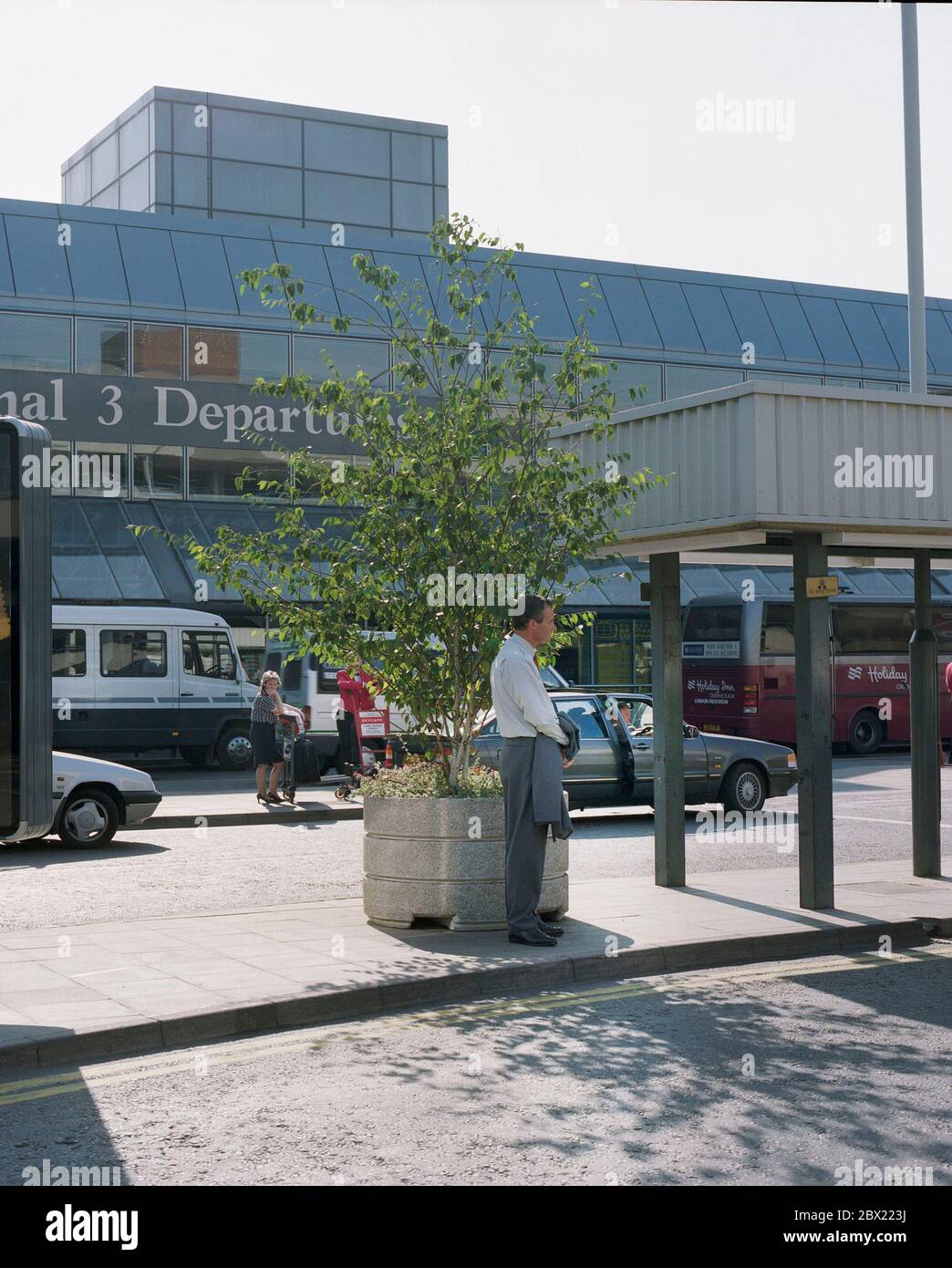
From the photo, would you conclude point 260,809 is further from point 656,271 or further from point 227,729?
point 656,271

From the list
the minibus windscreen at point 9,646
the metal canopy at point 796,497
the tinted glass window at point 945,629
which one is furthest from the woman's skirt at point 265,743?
the tinted glass window at point 945,629

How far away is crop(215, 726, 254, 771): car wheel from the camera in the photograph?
2659cm

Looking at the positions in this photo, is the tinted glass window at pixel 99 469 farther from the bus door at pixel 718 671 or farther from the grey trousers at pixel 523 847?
the grey trousers at pixel 523 847

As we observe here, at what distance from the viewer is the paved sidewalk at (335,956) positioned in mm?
6895

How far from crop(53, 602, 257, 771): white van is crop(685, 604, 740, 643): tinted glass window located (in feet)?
33.9

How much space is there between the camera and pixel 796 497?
9.55 m

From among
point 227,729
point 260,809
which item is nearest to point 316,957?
point 260,809

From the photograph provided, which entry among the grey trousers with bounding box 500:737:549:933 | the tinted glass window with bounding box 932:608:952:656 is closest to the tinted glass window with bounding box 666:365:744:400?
the tinted glass window with bounding box 932:608:952:656

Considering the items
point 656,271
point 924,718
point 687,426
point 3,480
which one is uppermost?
point 656,271

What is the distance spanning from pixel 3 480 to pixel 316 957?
10.4ft

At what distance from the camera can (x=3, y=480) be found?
698cm

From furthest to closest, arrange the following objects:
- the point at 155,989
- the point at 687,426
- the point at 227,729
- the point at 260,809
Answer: the point at 227,729
the point at 260,809
the point at 687,426
the point at 155,989

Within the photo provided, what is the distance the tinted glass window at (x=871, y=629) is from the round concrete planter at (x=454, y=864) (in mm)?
23139

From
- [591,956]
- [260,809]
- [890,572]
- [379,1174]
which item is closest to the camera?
[379,1174]
